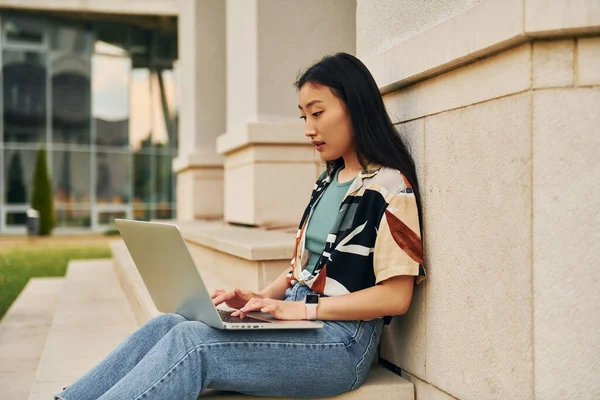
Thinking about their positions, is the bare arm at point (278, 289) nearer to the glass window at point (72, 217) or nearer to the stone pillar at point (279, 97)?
the stone pillar at point (279, 97)

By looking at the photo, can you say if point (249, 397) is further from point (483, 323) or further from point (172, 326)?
point (483, 323)

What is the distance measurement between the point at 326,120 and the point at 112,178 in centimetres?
1995

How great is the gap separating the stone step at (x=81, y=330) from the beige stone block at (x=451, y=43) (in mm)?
1880

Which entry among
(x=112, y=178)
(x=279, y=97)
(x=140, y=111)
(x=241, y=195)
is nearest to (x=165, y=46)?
(x=140, y=111)

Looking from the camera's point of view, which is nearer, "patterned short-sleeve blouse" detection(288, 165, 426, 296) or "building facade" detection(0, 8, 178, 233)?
"patterned short-sleeve blouse" detection(288, 165, 426, 296)

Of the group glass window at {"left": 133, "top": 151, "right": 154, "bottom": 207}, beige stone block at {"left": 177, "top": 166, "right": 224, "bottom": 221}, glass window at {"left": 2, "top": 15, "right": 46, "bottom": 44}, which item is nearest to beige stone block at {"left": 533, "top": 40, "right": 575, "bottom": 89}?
beige stone block at {"left": 177, "top": 166, "right": 224, "bottom": 221}

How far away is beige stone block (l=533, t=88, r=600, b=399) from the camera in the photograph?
1802 mm

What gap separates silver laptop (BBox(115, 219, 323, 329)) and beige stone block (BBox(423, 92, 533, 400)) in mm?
459

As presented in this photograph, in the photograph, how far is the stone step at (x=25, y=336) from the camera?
3.73 m

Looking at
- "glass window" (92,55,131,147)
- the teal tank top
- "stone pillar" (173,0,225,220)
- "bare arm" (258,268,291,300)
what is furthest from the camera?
"glass window" (92,55,131,147)

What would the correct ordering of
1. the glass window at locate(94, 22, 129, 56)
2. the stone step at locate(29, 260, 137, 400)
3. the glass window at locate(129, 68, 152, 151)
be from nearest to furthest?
the stone step at locate(29, 260, 137, 400)
the glass window at locate(94, 22, 129, 56)
the glass window at locate(129, 68, 152, 151)

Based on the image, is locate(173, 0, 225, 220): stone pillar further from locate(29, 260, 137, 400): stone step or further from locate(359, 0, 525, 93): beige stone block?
locate(359, 0, 525, 93): beige stone block

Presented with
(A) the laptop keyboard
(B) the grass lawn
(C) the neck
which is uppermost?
(C) the neck

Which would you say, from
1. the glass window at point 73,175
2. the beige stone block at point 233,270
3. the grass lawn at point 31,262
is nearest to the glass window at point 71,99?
the glass window at point 73,175
